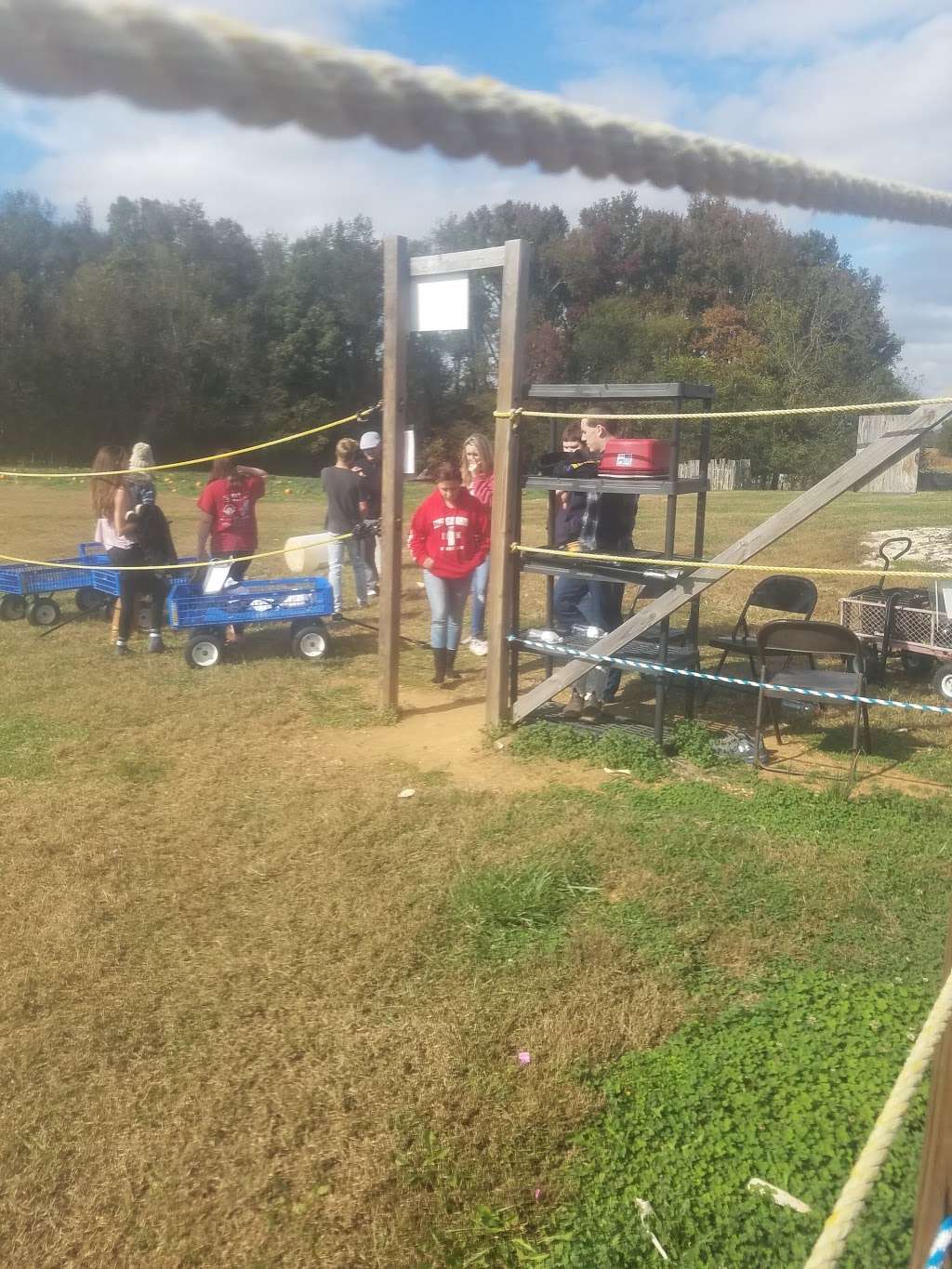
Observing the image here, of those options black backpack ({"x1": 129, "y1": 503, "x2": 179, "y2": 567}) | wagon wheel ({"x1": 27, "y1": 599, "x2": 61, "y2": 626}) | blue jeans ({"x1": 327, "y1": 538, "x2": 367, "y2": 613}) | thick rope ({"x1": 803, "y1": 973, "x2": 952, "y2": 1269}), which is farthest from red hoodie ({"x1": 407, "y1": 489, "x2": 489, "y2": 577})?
A: thick rope ({"x1": 803, "y1": 973, "x2": 952, "y2": 1269})

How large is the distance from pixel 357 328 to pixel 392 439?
3977cm

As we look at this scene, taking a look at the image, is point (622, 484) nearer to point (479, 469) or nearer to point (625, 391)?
point (625, 391)

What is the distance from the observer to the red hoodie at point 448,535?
7785 millimetres

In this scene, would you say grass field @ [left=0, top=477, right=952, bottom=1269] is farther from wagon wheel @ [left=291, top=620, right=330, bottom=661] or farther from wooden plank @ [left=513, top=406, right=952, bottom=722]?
wagon wheel @ [left=291, top=620, right=330, bottom=661]

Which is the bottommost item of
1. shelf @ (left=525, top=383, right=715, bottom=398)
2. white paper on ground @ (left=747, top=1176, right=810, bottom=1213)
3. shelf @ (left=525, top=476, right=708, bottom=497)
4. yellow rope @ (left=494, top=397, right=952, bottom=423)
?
white paper on ground @ (left=747, top=1176, right=810, bottom=1213)

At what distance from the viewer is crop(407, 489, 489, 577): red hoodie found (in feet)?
25.5

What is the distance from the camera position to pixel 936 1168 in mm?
1551

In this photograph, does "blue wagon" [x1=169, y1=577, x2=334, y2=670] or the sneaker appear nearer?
the sneaker

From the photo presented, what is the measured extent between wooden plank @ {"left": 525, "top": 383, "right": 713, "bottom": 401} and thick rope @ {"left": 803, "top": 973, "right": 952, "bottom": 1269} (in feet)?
15.5

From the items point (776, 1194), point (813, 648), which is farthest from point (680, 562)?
point (776, 1194)

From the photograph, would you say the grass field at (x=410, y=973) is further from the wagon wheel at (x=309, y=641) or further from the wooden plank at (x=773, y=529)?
the wagon wheel at (x=309, y=641)

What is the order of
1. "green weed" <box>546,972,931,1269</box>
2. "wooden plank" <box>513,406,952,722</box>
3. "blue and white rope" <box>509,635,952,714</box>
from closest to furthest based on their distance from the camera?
"green weed" <box>546,972,931,1269</box>
"wooden plank" <box>513,406,952,722</box>
"blue and white rope" <box>509,635,952,714</box>

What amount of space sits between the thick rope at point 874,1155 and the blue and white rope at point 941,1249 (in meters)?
0.11

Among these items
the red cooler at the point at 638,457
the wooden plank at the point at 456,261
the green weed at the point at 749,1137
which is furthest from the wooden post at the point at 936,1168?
the wooden plank at the point at 456,261
